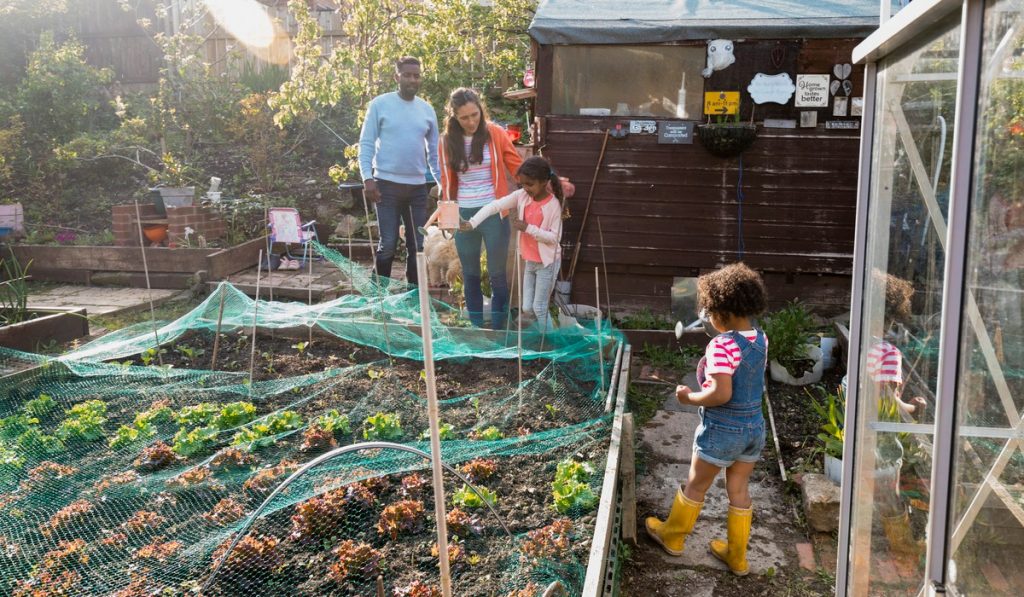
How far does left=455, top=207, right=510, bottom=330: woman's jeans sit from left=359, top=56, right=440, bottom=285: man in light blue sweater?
582 millimetres

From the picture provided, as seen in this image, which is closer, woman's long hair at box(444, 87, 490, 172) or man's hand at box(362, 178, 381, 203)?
→ woman's long hair at box(444, 87, 490, 172)

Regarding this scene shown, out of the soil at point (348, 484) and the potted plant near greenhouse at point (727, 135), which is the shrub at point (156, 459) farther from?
the potted plant near greenhouse at point (727, 135)

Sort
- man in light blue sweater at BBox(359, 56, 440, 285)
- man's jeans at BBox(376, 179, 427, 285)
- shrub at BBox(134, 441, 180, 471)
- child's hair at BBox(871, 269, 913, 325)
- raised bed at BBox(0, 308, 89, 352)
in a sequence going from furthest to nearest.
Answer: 1. man's jeans at BBox(376, 179, 427, 285)
2. man in light blue sweater at BBox(359, 56, 440, 285)
3. raised bed at BBox(0, 308, 89, 352)
4. shrub at BBox(134, 441, 180, 471)
5. child's hair at BBox(871, 269, 913, 325)

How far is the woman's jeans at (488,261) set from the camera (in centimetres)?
528

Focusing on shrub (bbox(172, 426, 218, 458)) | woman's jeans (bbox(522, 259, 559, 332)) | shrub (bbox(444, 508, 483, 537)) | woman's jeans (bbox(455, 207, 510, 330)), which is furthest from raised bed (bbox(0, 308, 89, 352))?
shrub (bbox(444, 508, 483, 537))

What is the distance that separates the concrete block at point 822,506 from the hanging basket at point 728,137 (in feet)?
11.3

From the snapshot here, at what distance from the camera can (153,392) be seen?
14.6 feet

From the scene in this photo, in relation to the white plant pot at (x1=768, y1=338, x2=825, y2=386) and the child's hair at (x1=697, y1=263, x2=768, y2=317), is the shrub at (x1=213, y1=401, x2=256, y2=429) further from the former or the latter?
the white plant pot at (x1=768, y1=338, x2=825, y2=386)

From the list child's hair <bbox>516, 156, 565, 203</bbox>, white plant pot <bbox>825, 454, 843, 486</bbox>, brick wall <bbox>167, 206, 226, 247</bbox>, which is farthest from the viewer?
brick wall <bbox>167, 206, 226, 247</bbox>

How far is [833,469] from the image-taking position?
3547 millimetres

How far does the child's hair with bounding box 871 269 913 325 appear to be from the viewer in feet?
6.43

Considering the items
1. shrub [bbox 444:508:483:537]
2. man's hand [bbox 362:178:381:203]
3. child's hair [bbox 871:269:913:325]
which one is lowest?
shrub [bbox 444:508:483:537]

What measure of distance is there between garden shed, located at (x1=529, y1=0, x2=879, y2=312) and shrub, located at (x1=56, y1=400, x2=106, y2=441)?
3589 millimetres

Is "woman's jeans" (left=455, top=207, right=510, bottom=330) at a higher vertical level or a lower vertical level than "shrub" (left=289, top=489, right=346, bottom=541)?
higher
